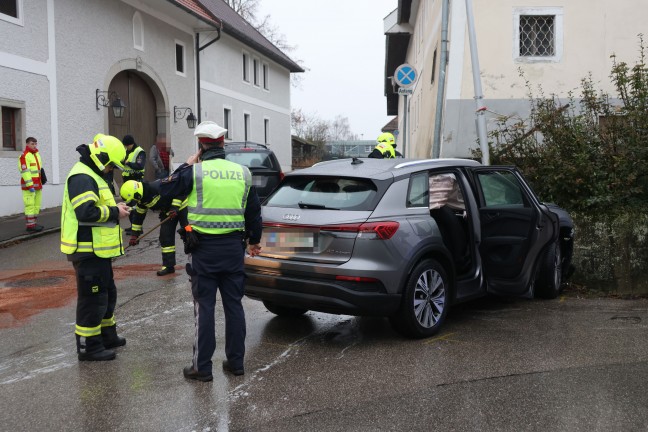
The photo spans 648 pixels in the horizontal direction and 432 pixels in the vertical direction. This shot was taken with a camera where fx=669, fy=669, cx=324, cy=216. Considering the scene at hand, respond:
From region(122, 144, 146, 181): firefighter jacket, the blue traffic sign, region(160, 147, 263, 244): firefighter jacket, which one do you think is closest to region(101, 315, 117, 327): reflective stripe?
region(160, 147, 263, 244): firefighter jacket

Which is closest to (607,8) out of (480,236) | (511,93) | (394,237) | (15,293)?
(511,93)

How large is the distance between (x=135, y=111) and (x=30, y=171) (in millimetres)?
9210

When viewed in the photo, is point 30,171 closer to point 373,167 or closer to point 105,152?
point 105,152

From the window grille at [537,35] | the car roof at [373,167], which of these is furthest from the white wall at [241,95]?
the car roof at [373,167]

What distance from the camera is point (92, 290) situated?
16.9 ft

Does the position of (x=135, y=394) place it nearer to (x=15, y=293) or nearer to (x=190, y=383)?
(x=190, y=383)

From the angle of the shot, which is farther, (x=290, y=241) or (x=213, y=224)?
(x=290, y=241)

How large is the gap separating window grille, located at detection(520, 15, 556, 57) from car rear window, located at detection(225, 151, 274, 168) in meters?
7.18

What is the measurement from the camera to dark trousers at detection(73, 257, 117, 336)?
16.8 ft

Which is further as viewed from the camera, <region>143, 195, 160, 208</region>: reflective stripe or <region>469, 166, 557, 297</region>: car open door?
<region>469, 166, 557, 297</region>: car open door

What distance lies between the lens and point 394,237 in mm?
5273

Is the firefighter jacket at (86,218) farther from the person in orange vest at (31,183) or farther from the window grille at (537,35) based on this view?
the window grille at (537,35)

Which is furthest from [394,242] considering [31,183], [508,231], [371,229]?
[31,183]

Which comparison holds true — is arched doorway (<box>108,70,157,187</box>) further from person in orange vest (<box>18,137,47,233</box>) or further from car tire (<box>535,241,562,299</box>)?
car tire (<box>535,241,562,299</box>)
